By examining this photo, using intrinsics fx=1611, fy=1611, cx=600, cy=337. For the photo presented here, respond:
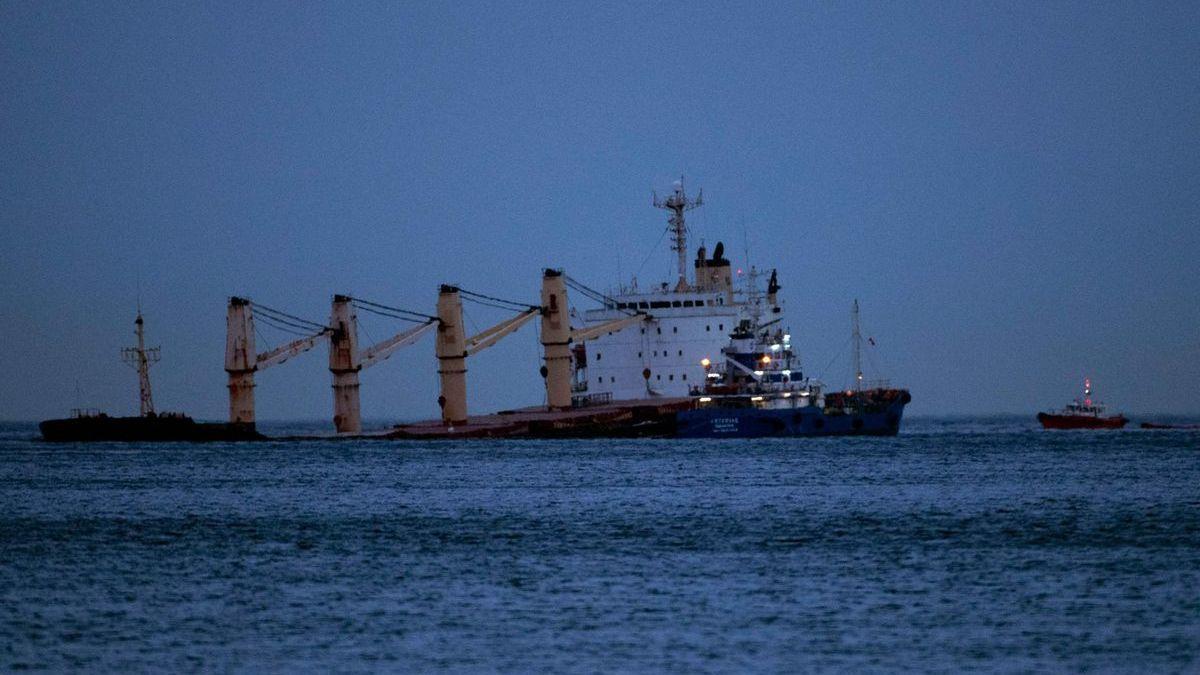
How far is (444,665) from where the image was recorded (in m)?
21.4

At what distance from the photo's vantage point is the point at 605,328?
92750 millimetres

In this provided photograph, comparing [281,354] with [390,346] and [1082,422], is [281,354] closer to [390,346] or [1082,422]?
[390,346]

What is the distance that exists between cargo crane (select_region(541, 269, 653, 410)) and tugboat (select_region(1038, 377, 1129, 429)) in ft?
114

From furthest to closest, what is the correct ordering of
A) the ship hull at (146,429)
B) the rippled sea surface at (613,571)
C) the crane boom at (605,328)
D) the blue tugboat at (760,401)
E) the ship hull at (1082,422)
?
the ship hull at (1082,422) → the crane boom at (605,328) → the ship hull at (146,429) → the blue tugboat at (760,401) → the rippled sea surface at (613,571)

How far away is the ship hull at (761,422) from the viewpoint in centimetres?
8100

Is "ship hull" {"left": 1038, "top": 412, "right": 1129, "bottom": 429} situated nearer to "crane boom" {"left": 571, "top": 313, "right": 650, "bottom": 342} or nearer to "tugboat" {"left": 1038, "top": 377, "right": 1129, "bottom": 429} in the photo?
Answer: "tugboat" {"left": 1038, "top": 377, "right": 1129, "bottom": 429}

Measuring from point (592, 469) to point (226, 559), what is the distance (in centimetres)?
3110

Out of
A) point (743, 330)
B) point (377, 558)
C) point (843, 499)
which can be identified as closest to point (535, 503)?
point (843, 499)

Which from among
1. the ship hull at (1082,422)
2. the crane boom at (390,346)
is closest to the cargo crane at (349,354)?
the crane boom at (390,346)

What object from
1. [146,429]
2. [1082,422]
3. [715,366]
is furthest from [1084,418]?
[146,429]

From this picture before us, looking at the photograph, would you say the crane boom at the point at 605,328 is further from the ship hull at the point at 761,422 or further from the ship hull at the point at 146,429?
the ship hull at the point at 146,429

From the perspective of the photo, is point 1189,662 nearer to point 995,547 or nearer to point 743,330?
point 995,547

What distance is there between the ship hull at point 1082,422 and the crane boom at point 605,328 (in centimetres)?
3493

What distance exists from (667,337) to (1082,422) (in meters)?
33.6
